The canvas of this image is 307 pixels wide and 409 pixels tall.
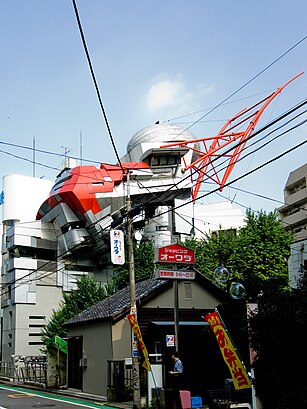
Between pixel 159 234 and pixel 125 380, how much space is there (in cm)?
3734

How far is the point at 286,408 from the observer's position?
11.4 metres

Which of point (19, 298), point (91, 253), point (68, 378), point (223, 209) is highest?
point (223, 209)

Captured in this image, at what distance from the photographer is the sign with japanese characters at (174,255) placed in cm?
1806

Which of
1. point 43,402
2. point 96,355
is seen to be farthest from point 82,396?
point 43,402

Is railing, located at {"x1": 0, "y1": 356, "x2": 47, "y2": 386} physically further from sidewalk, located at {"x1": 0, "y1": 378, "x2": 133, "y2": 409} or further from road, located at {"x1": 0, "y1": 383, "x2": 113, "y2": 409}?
road, located at {"x1": 0, "y1": 383, "x2": 113, "y2": 409}

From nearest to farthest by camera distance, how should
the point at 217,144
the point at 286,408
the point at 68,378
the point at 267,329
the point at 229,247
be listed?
1. the point at 286,408
2. the point at 267,329
3. the point at 68,378
4. the point at 229,247
5. the point at 217,144

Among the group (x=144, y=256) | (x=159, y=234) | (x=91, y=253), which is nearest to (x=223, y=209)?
(x=159, y=234)

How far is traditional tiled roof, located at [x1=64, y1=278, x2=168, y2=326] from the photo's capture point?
73.6 ft

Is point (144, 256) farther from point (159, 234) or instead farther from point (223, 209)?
point (223, 209)

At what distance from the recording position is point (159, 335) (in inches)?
868

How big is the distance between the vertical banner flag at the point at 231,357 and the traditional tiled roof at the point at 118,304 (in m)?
7.71

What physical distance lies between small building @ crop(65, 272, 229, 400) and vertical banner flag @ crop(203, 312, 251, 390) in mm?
4962

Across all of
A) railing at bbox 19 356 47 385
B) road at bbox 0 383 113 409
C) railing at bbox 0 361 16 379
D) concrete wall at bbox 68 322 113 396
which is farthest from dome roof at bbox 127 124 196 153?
road at bbox 0 383 113 409

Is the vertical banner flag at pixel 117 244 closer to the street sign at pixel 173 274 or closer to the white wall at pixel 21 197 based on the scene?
the street sign at pixel 173 274
